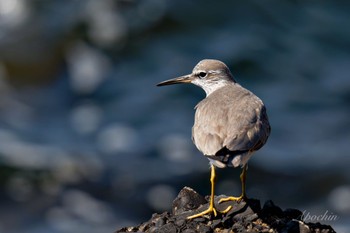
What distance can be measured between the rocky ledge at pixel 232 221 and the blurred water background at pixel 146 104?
22.9 ft

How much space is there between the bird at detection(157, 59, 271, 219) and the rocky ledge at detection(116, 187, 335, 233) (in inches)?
5.3

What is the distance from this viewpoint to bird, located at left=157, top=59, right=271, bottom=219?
8.39m

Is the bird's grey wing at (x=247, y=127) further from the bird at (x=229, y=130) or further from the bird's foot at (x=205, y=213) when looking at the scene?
the bird's foot at (x=205, y=213)

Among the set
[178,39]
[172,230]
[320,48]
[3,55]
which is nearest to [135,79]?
[178,39]

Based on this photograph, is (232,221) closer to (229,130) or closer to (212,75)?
(229,130)

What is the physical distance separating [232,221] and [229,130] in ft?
3.49

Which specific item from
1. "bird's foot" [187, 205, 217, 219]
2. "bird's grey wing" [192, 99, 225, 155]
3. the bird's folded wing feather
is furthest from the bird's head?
"bird's foot" [187, 205, 217, 219]

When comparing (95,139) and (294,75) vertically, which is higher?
(294,75)

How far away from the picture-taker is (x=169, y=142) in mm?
18000

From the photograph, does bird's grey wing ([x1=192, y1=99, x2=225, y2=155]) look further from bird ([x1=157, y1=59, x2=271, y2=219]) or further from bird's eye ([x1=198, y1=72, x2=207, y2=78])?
bird's eye ([x1=198, y1=72, x2=207, y2=78])

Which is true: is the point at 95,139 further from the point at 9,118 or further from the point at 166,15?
the point at 166,15

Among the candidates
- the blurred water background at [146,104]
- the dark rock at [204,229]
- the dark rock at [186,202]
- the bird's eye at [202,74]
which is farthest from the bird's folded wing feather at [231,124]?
the blurred water background at [146,104]

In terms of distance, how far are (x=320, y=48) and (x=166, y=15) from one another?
14.3 ft

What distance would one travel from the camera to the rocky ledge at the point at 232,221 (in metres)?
7.90
